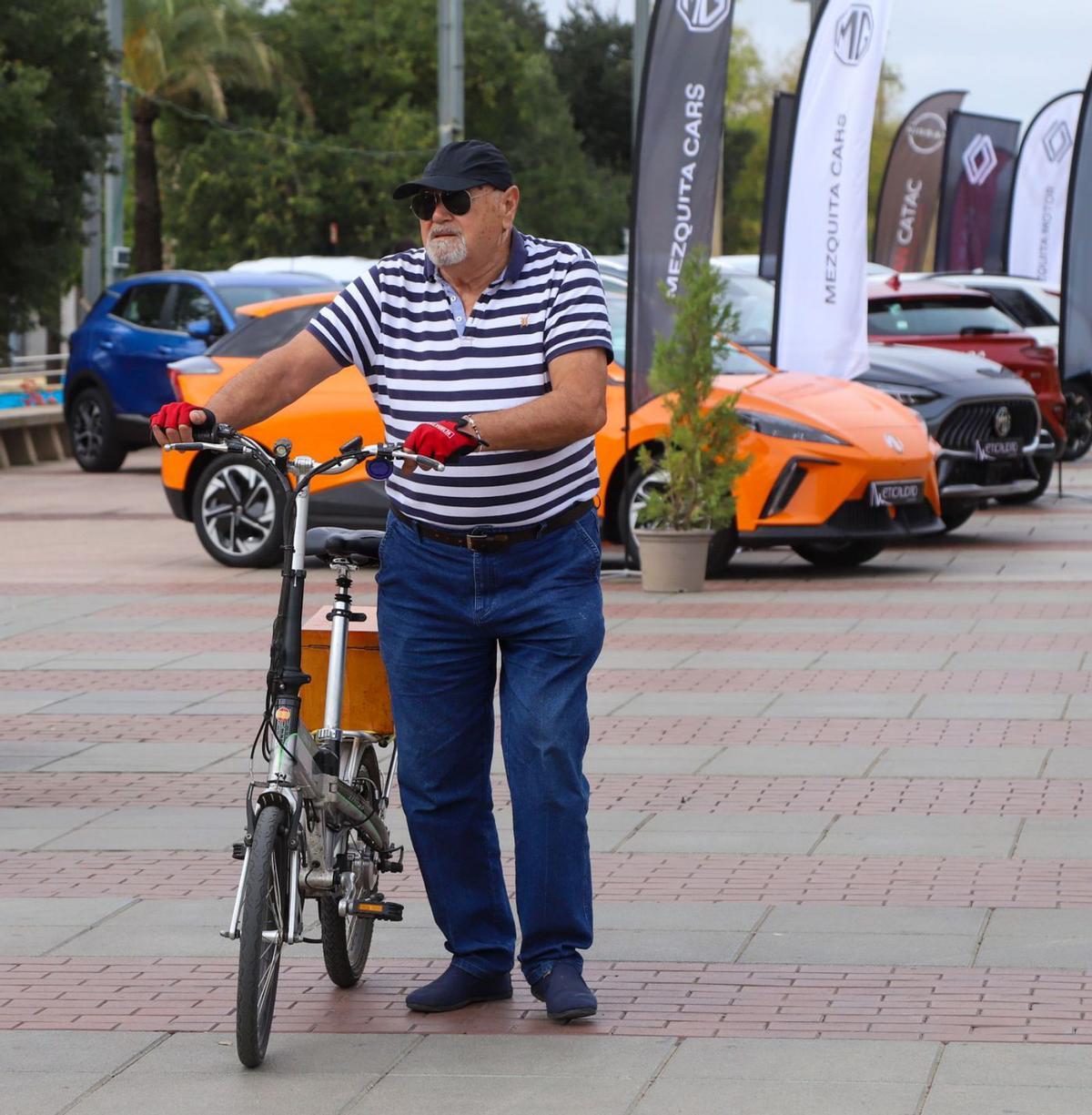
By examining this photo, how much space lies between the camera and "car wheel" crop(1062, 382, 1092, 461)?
23328mm

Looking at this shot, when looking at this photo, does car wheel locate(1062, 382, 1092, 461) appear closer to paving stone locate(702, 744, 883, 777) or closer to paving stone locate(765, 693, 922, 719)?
paving stone locate(765, 693, 922, 719)

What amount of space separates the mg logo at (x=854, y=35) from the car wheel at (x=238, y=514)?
561cm

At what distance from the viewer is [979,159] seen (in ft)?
112

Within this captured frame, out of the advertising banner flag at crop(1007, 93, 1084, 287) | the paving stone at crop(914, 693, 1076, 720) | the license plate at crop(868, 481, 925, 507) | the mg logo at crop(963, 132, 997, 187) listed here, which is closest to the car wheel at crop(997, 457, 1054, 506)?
the license plate at crop(868, 481, 925, 507)

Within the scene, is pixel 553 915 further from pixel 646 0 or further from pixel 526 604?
pixel 646 0

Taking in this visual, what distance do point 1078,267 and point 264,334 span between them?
7.01 m

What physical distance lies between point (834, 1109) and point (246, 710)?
5.32 meters

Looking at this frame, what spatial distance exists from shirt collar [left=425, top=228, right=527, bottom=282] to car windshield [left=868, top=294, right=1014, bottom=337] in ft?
46.1

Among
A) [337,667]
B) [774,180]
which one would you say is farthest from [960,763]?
[774,180]

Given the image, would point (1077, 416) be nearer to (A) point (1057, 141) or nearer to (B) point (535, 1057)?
(A) point (1057, 141)

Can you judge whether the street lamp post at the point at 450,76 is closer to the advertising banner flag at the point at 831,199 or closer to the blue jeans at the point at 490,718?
the advertising banner flag at the point at 831,199

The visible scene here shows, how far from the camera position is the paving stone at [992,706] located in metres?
9.12

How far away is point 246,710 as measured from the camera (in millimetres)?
9516

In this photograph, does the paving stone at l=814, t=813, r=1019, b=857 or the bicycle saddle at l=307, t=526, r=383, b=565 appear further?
the paving stone at l=814, t=813, r=1019, b=857
